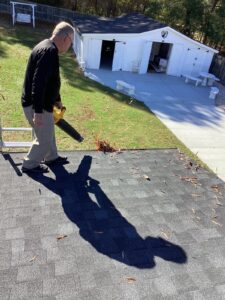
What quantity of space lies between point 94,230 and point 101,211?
42 centimetres

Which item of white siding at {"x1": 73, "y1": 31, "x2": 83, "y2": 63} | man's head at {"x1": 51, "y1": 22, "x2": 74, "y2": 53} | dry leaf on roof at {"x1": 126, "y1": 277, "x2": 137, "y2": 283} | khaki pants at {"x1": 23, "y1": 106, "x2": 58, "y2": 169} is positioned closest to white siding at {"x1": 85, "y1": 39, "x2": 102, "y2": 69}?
white siding at {"x1": 73, "y1": 31, "x2": 83, "y2": 63}

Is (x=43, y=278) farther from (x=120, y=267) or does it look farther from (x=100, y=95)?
(x=100, y=95)

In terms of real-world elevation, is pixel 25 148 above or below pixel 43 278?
below

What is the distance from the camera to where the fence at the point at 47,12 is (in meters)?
20.8

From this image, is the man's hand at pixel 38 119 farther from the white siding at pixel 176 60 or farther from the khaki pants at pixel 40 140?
the white siding at pixel 176 60

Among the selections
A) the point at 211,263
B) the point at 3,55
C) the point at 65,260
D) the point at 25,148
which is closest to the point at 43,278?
the point at 65,260

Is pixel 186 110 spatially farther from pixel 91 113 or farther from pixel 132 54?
pixel 132 54

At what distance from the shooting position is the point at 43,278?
297 centimetres

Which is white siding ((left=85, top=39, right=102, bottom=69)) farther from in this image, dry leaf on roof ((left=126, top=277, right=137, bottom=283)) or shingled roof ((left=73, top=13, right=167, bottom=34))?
dry leaf on roof ((left=126, top=277, right=137, bottom=283))

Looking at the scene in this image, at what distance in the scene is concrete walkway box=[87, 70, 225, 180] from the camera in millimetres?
8336

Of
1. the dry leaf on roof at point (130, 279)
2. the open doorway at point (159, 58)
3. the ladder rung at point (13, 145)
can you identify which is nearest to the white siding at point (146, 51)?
the open doorway at point (159, 58)

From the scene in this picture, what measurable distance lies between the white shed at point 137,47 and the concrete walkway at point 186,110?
2.02ft

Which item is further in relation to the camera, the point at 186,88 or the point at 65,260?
the point at 186,88

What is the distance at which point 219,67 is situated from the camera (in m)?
16.2
